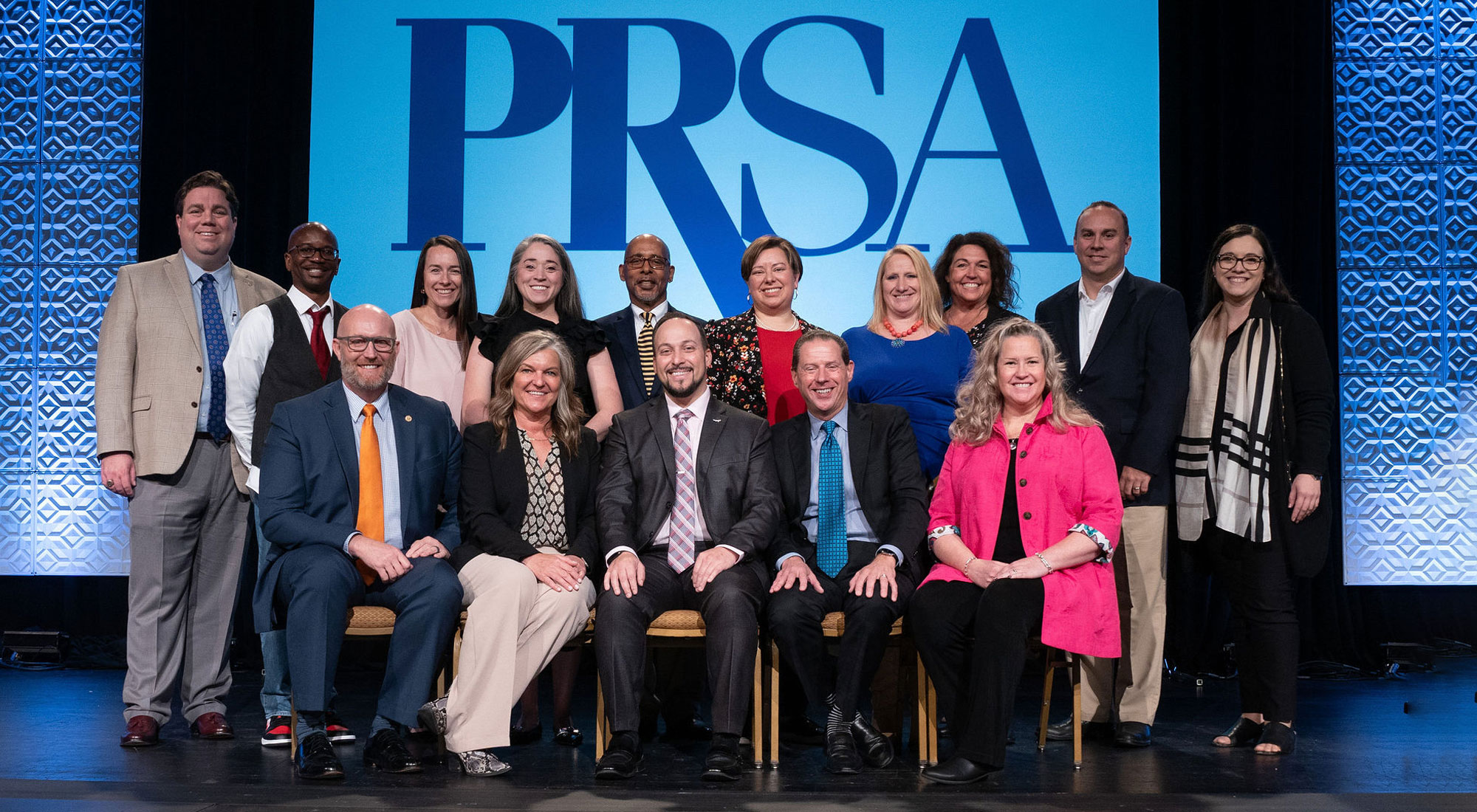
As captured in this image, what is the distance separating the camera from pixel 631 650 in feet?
9.63

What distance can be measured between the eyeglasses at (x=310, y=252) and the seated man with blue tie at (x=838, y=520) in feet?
5.09

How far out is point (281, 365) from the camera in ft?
11.4

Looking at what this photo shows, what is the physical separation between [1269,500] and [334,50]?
4.23 m

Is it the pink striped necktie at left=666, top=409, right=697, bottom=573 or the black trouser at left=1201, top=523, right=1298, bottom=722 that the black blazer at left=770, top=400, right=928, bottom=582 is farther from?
the black trouser at left=1201, top=523, right=1298, bottom=722

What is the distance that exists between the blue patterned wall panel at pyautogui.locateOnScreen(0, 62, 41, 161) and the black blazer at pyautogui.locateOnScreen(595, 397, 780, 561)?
12.9 feet

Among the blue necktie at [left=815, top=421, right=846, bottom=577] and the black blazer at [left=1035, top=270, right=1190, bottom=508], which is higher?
the black blazer at [left=1035, top=270, right=1190, bottom=508]

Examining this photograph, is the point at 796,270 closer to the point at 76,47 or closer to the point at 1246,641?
the point at 1246,641

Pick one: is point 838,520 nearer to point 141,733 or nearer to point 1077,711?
point 1077,711

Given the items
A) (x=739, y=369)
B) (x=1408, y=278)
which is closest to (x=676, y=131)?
(x=739, y=369)

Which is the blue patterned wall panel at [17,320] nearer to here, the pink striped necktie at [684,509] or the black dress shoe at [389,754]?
the black dress shoe at [389,754]

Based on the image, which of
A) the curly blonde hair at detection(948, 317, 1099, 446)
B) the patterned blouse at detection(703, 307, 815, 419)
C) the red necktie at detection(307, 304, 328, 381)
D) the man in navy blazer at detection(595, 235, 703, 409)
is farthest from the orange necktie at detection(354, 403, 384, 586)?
the curly blonde hair at detection(948, 317, 1099, 446)

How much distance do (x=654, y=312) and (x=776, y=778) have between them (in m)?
1.72

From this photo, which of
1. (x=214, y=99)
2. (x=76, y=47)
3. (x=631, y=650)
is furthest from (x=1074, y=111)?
(x=76, y=47)

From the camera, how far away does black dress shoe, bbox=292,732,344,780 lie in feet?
9.21
